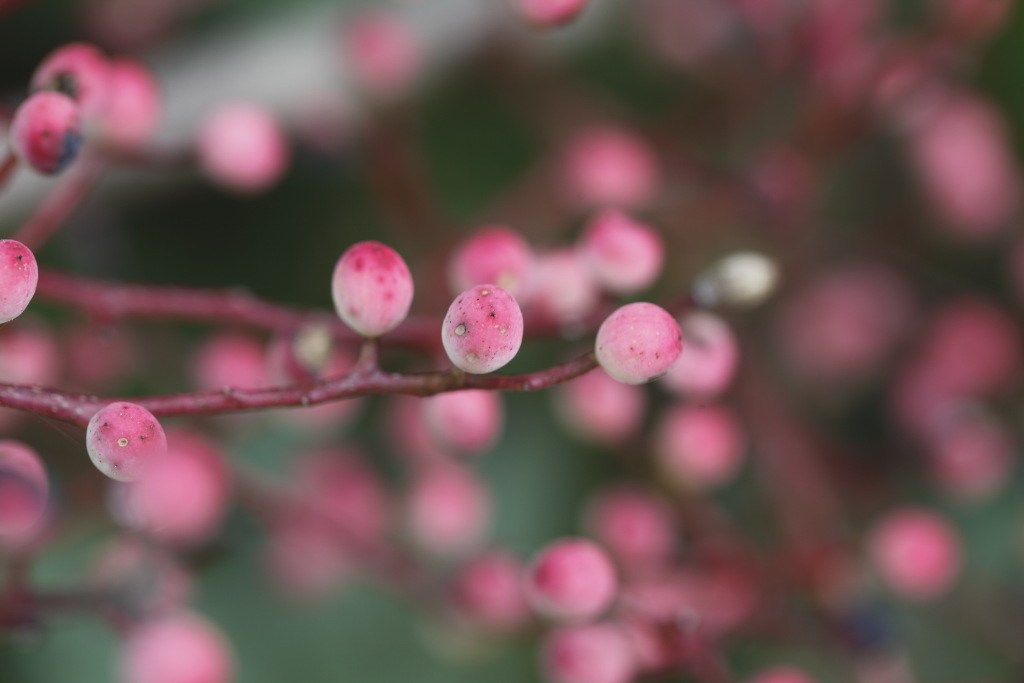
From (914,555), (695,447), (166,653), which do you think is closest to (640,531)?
(695,447)

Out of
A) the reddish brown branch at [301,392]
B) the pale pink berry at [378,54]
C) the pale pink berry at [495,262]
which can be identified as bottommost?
the reddish brown branch at [301,392]

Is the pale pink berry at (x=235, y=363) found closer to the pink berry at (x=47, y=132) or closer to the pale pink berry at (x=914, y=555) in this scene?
the pink berry at (x=47, y=132)

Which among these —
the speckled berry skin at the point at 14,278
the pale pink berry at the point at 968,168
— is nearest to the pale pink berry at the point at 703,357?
the speckled berry skin at the point at 14,278

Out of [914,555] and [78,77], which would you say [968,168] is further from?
[78,77]

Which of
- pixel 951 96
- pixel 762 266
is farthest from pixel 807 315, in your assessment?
pixel 762 266

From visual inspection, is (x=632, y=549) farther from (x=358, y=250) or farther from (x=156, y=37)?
(x=156, y=37)

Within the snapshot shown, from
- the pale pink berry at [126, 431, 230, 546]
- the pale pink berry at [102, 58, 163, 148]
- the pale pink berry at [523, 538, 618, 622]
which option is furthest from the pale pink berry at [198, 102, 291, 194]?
the pale pink berry at [523, 538, 618, 622]
